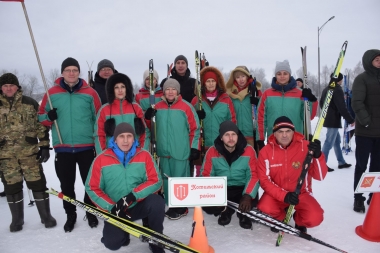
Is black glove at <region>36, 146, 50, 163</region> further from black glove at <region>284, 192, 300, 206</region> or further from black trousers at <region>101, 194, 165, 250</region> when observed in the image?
black glove at <region>284, 192, 300, 206</region>

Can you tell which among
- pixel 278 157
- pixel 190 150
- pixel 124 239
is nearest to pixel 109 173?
pixel 124 239

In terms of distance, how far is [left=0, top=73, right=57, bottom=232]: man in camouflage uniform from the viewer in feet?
12.0

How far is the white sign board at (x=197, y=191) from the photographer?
9.53 ft

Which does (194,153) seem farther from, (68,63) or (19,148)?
(19,148)

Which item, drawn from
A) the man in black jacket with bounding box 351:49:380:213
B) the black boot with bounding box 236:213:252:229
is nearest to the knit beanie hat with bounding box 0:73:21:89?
the black boot with bounding box 236:213:252:229

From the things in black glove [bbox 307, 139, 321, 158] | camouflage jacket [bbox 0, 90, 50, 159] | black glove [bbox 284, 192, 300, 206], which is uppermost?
camouflage jacket [bbox 0, 90, 50, 159]

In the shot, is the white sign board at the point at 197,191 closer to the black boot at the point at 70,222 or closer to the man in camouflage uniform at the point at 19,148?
the black boot at the point at 70,222

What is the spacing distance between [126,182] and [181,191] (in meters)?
0.63

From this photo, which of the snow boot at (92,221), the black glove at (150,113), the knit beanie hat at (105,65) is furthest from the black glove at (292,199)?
the knit beanie hat at (105,65)

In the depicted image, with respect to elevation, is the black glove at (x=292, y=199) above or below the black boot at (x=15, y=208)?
above

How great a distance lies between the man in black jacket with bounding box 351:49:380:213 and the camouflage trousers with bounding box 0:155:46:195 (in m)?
4.20

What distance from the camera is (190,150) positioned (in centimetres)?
409

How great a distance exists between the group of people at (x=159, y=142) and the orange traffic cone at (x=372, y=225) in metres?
0.55

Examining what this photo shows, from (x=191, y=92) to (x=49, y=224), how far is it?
2.84 metres
